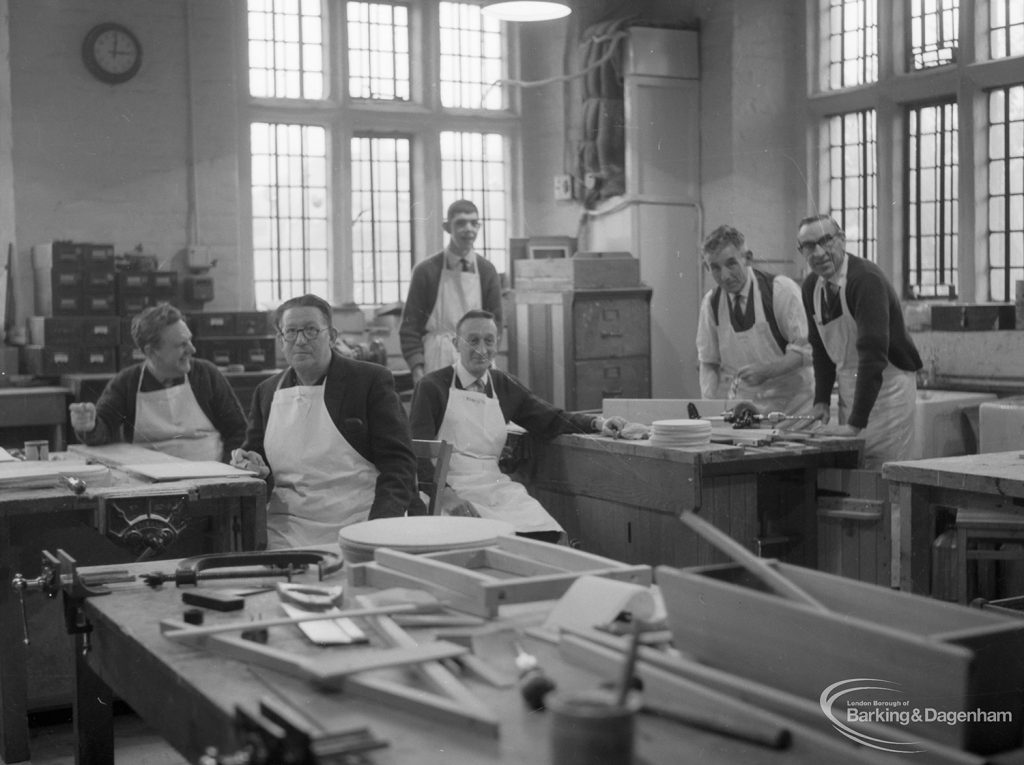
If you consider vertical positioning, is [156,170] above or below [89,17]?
below

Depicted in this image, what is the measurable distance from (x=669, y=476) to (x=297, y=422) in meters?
1.40

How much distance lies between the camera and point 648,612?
6.53ft

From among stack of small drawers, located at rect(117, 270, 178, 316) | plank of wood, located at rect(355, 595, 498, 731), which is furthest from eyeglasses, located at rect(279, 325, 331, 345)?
stack of small drawers, located at rect(117, 270, 178, 316)

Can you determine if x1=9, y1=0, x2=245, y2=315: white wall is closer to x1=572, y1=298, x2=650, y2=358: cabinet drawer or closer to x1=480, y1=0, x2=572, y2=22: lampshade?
x1=572, y1=298, x2=650, y2=358: cabinet drawer

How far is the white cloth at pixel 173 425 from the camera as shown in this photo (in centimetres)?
507

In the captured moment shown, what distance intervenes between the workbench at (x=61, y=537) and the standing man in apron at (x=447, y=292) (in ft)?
10.0

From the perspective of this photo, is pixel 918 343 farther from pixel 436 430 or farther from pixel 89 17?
pixel 89 17

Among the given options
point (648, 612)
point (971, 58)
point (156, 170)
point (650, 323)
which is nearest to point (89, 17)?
point (156, 170)

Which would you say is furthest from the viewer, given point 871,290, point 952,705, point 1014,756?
point 871,290

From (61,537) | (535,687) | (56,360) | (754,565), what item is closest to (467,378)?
(61,537)

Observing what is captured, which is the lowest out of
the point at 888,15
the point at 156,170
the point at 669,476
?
the point at 669,476

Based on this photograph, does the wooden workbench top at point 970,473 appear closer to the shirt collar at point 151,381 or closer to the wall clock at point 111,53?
the shirt collar at point 151,381

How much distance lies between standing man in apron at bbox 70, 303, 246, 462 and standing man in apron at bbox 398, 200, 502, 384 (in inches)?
80.5

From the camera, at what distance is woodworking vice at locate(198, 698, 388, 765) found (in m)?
1.40
